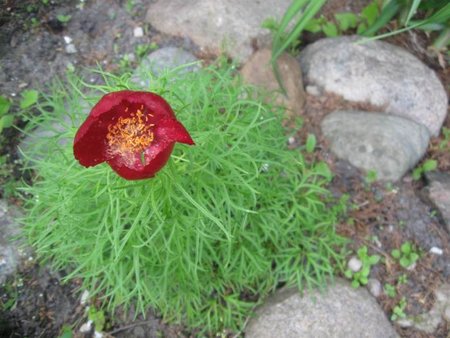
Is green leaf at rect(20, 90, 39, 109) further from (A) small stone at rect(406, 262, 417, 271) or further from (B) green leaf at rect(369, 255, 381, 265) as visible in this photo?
(A) small stone at rect(406, 262, 417, 271)

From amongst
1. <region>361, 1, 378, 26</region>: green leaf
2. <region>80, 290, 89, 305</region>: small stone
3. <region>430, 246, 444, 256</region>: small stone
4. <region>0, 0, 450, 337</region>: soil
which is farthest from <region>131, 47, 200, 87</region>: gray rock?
<region>430, 246, 444, 256</region>: small stone

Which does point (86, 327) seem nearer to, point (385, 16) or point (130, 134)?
point (130, 134)

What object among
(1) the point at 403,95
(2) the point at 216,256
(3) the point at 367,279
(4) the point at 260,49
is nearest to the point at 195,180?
(2) the point at 216,256

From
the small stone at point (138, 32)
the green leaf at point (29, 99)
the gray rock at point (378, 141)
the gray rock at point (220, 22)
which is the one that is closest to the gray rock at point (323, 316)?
the gray rock at point (378, 141)

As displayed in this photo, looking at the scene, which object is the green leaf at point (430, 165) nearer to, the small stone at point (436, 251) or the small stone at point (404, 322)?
the small stone at point (436, 251)

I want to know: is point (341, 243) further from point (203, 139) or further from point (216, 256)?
point (203, 139)

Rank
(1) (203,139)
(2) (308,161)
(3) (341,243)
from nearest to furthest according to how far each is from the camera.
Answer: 1. (1) (203,139)
2. (3) (341,243)
3. (2) (308,161)
